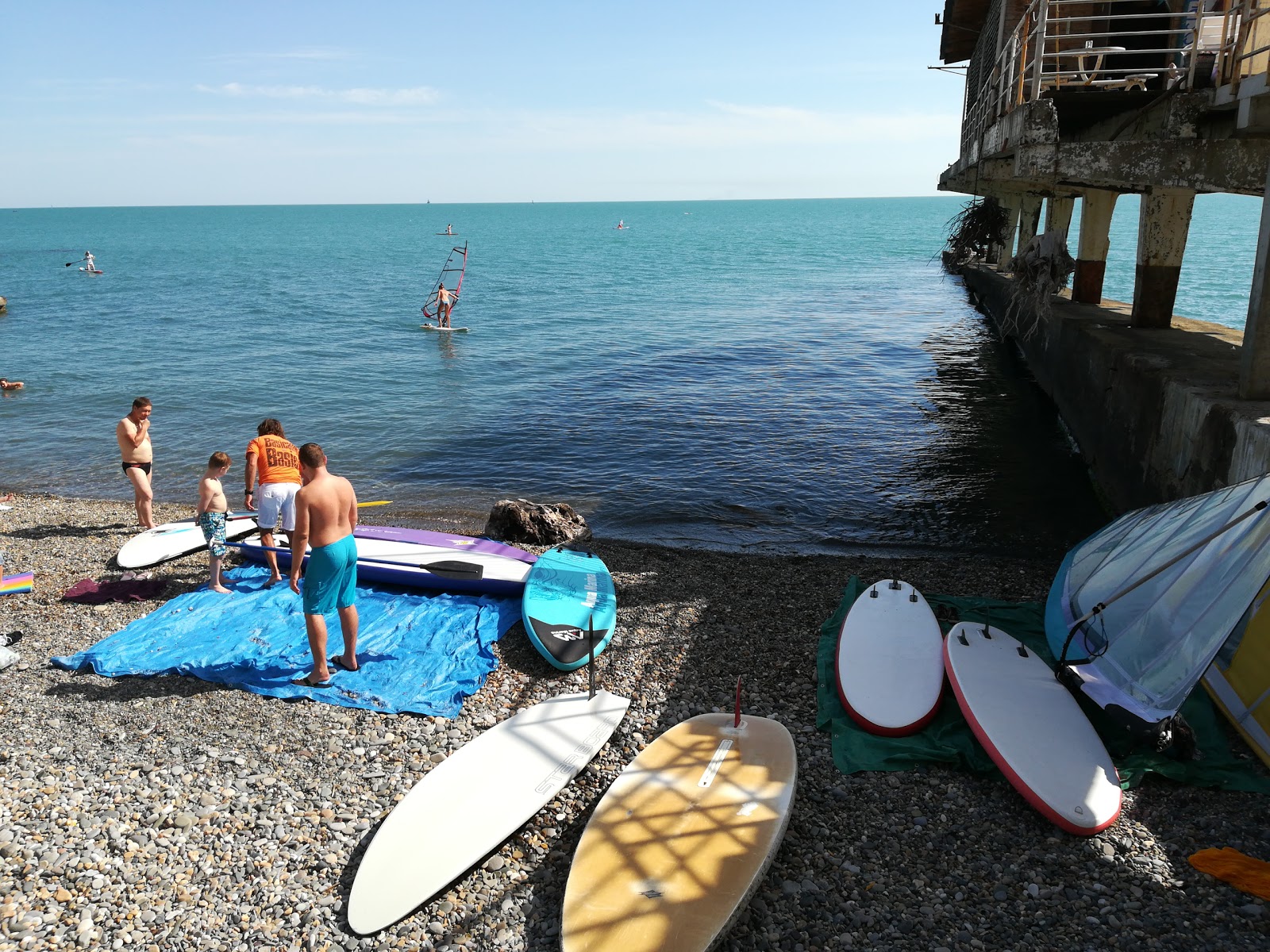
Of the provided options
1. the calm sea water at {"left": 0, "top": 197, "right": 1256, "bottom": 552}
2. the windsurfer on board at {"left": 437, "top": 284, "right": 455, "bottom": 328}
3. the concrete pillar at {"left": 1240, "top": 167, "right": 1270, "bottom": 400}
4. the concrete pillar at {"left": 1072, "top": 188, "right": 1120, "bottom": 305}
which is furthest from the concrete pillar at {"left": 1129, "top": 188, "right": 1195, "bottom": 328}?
the windsurfer on board at {"left": 437, "top": 284, "right": 455, "bottom": 328}

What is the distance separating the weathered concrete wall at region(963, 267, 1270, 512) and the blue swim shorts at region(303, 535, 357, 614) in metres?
8.06

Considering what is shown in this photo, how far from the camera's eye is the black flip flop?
23.6 ft

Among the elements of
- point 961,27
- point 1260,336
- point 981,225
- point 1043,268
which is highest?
point 961,27

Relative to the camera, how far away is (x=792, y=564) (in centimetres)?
1111

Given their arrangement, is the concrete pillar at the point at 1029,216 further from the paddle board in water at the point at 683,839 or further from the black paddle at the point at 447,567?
the paddle board in water at the point at 683,839

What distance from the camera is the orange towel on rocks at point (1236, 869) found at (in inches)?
200

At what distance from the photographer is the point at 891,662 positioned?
24.7ft

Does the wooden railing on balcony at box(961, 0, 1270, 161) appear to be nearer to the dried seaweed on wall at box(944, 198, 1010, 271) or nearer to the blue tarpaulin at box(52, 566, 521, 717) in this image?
the blue tarpaulin at box(52, 566, 521, 717)

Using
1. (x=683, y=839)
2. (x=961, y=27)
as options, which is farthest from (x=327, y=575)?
(x=961, y=27)

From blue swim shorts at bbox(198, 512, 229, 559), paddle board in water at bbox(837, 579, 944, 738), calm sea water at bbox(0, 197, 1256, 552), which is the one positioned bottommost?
calm sea water at bbox(0, 197, 1256, 552)

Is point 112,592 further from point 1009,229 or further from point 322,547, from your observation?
point 1009,229

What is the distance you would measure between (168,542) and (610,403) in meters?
12.5

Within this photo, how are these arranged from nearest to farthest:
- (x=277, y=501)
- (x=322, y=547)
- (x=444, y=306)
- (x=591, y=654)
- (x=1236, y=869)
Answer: (x=1236, y=869) → (x=322, y=547) → (x=591, y=654) → (x=277, y=501) → (x=444, y=306)

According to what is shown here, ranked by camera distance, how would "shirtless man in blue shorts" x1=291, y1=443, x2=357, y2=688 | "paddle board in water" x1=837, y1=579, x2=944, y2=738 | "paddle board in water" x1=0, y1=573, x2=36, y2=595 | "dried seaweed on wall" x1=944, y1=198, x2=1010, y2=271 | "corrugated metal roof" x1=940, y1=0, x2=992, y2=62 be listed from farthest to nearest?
"dried seaweed on wall" x1=944, y1=198, x2=1010, y2=271
"corrugated metal roof" x1=940, y1=0, x2=992, y2=62
"paddle board in water" x1=0, y1=573, x2=36, y2=595
"paddle board in water" x1=837, y1=579, x2=944, y2=738
"shirtless man in blue shorts" x1=291, y1=443, x2=357, y2=688
